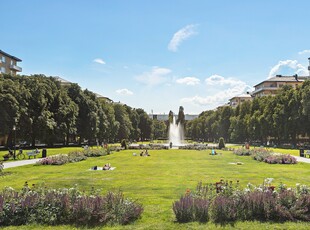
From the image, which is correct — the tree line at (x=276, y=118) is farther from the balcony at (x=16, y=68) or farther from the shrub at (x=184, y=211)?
the balcony at (x=16, y=68)

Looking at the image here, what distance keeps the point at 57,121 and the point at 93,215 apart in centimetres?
5342

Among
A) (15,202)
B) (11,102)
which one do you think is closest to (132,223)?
(15,202)

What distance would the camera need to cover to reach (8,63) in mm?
85312

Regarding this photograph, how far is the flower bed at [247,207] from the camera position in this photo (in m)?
9.77

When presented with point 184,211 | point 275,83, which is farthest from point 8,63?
point 275,83

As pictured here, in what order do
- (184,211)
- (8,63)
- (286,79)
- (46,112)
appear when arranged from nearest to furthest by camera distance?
(184,211), (46,112), (8,63), (286,79)

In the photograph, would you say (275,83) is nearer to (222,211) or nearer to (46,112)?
(46,112)

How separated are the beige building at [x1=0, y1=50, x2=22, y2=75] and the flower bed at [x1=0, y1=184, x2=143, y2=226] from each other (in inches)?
3144

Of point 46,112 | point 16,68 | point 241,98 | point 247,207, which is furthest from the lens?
point 241,98

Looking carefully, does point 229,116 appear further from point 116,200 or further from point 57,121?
point 116,200

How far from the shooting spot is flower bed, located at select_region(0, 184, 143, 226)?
9547mm

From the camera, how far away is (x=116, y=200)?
9977 millimetres

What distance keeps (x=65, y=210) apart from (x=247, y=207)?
5907mm

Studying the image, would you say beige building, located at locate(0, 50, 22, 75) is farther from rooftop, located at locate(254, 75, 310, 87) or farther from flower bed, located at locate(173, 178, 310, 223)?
rooftop, located at locate(254, 75, 310, 87)
